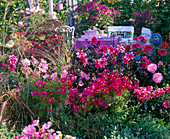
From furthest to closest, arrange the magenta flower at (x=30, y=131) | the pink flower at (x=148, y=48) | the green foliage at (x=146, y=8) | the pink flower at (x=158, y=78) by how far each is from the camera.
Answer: the green foliage at (x=146, y=8)
the pink flower at (x=148, y=48)
the pink flower at (x=158, y=78)
the magenta flower at (x=30, y=131)

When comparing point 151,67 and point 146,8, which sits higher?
point 146,8

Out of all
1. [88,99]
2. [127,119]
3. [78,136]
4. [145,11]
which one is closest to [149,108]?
[127,119]

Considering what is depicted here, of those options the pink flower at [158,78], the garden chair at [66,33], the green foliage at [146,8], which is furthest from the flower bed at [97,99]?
the green foliage at [146,8]

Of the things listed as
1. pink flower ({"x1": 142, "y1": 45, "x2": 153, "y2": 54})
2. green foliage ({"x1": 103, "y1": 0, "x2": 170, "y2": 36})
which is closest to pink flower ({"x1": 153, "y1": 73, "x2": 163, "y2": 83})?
pink flower ({"x1": 142, "y1": 45, "x2": 153, "y2": 54})

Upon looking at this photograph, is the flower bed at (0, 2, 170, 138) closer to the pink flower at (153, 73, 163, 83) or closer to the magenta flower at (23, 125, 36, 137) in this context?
the pink flower at (153, 73, 163, 83)

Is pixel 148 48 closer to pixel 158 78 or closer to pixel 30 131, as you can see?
pixel 158 78

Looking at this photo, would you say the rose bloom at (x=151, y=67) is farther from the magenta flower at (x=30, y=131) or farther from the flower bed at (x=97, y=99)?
the magenta flower at (x=30, y=131)

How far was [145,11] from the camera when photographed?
7.57 metres

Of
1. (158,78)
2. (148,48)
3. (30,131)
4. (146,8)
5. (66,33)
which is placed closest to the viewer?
(30,131)

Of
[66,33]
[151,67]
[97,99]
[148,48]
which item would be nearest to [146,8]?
[66,33]

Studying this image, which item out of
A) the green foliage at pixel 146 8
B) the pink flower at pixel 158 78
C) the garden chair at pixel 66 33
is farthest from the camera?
the green foliage at pixel 146 8

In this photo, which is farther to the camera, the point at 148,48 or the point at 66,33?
the point at 66,33

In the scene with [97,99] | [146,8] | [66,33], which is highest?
[146,8]

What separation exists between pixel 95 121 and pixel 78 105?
41cm
